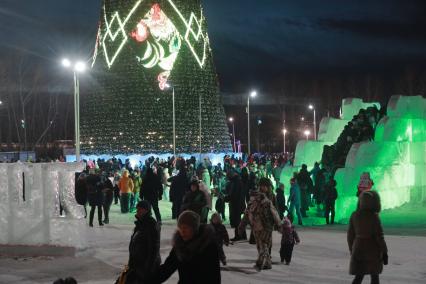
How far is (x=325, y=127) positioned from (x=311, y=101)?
160 feet

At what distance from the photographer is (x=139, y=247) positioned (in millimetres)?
6355

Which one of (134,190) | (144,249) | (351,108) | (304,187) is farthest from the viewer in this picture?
(351,108)

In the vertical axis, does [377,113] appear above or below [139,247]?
above

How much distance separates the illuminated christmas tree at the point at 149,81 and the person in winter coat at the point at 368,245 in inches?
1041

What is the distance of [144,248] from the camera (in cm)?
636

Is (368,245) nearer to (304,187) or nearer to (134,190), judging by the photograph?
(304,187)

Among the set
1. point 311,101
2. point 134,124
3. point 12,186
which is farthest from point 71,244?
point 311,101

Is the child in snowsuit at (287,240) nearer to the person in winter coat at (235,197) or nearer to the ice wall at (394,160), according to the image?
the person in winter coat at (235,197)

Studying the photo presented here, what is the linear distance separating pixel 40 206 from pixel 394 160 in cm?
1114

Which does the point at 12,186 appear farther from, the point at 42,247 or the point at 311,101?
the point at 311,101

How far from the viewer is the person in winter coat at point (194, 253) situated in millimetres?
5105

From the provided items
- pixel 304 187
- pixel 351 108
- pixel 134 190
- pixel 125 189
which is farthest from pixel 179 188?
pixel 351 108

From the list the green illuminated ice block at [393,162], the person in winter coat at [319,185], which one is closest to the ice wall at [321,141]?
the green illuminated ice block at [393,162]

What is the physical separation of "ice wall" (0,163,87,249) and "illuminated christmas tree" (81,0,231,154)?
21.0 metres
